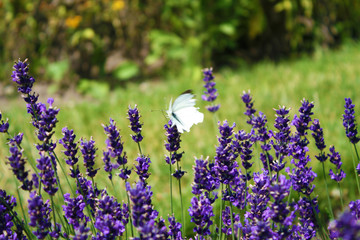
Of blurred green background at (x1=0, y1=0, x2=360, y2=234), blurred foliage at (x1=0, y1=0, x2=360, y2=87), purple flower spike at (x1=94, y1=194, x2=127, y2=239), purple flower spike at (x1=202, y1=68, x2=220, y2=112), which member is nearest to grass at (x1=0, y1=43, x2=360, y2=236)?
blurred green background at (x1=0, y1=0, x2=360, y2=234)

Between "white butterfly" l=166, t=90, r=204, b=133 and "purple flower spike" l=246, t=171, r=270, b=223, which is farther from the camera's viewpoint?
"white butterfly" l=166, t=90, r=204, b=133

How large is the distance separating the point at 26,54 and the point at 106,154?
17.0 ft

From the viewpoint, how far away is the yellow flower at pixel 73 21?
5.61 metres

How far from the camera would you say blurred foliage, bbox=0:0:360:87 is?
18.8 ft

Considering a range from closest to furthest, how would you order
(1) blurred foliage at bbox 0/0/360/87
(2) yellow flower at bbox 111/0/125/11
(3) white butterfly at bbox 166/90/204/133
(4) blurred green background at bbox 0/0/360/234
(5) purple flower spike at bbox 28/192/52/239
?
(5) purple flower spike at bbox 28/192/52/239 → (3) white butterfly at bbox 166/90/204/133 → (4) blurred green background at bbox 0/0/360/234 → (2) yellow flower at bbox 111/0/125/11 → (1) blurred foliage at bbox 0/0/360/87

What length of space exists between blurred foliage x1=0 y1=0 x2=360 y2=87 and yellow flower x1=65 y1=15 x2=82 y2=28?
0.02 meters

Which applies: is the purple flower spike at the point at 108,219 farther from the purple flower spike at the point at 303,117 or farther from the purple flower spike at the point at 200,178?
the purple flower spike at the point at 303,117

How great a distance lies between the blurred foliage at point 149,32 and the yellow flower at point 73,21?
0.6 inches

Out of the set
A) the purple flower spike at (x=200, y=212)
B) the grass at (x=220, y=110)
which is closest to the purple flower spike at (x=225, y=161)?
the purple flower spike at (x=200, y=212)

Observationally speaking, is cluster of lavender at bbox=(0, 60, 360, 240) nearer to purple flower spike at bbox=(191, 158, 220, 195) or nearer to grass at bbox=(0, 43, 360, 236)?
purple flower spike at bbox=(191, 158, 220, 195)

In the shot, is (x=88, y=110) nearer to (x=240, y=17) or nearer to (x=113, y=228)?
(x=240, y=17)

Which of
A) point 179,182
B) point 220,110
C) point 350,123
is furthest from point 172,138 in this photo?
point 220,110

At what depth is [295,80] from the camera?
4.57m

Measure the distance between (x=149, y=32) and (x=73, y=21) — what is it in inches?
43.9
